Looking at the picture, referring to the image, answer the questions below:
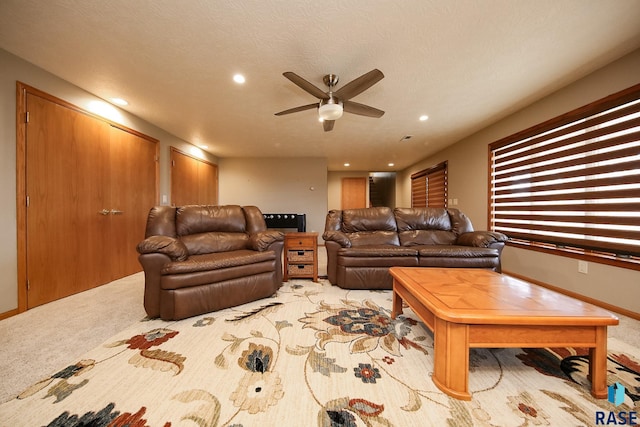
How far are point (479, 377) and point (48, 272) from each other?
13.0ft

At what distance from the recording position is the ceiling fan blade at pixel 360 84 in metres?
1.84

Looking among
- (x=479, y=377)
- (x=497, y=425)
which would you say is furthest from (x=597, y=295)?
(x=497, y=425)

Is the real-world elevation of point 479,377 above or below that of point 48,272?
below

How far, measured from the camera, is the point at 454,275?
1.75 meters

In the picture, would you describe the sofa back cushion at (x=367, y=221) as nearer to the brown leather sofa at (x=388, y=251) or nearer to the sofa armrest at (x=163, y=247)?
the brown leather sofa at (x=388, y=251)

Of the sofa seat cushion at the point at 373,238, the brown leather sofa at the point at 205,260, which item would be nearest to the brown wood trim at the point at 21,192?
the brown leather sofa at the point at 205,260

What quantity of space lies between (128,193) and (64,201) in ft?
2.60

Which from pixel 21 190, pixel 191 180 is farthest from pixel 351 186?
pixel 21 190

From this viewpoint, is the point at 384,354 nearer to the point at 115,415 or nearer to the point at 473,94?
the point at 115,415

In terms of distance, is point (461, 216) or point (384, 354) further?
point (461, 216)

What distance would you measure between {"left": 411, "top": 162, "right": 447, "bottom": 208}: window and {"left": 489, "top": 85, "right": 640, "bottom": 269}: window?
1.83 m

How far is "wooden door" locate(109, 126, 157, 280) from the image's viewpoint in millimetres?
2982

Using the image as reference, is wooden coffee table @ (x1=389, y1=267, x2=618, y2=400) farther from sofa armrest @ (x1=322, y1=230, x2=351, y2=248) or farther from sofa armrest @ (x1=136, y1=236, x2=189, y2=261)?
sofa armrest @ (x1=136, y1=236, x2=189, y2=261)

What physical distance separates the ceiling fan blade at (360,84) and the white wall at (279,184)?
369 cm
